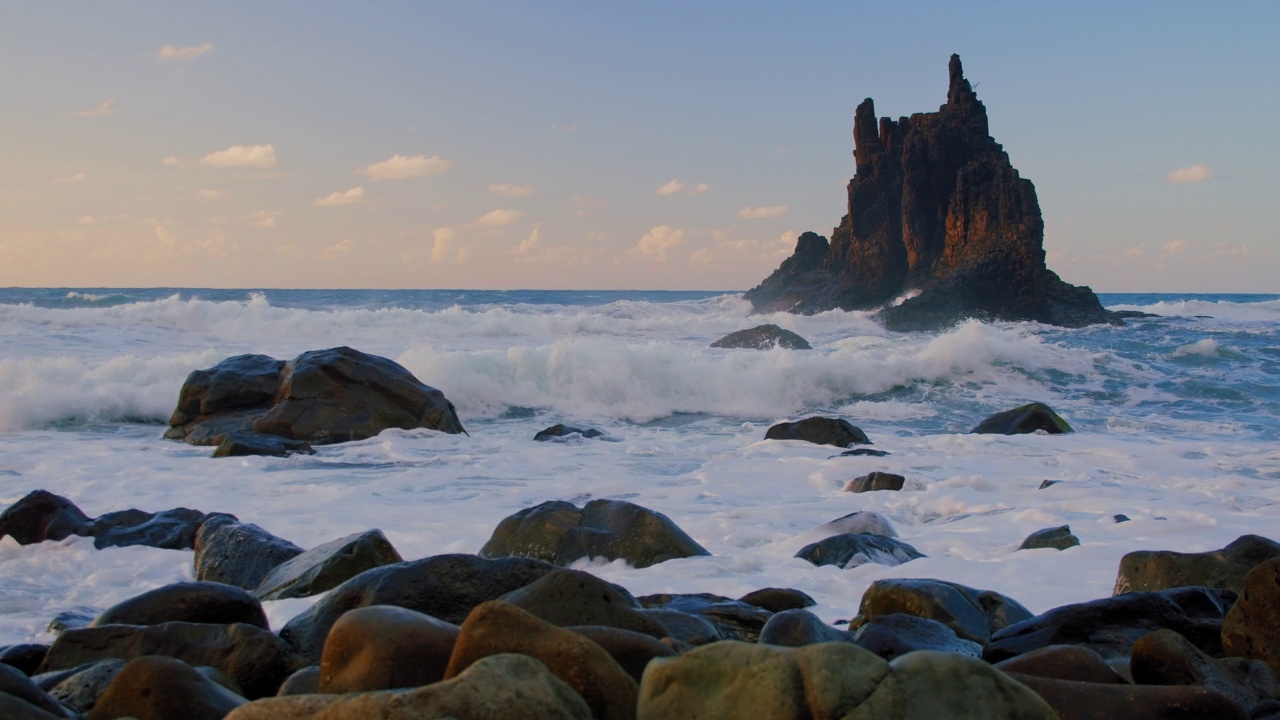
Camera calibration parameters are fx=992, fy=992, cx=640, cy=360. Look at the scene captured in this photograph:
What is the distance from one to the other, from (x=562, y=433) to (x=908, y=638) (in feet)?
27.0

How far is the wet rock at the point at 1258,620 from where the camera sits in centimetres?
319

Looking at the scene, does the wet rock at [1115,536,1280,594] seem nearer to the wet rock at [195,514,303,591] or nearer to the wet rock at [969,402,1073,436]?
the wet rock at [195,514,303,591]

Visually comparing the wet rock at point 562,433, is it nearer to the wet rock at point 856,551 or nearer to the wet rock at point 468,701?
the wet rock at point 856,551

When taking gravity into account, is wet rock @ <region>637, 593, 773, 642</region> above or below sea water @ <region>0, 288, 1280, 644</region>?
above

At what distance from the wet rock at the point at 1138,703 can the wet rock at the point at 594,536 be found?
3303 mm

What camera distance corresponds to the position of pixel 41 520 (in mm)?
6156

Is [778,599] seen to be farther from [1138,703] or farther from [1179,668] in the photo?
[1138,703]

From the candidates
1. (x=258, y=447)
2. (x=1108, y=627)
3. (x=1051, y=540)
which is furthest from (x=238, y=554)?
(x=1051, y=540)

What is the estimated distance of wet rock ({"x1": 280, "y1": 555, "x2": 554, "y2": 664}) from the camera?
367 cm

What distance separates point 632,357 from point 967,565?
10868mm

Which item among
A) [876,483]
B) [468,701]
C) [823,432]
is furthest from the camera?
[823,432]

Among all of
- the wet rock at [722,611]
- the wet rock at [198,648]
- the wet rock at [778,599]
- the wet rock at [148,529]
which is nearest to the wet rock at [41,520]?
the wet rock at [148,529]

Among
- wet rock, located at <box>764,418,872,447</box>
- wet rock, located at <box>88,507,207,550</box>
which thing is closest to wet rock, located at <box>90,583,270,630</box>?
wet rock, located at <box>88,507,207,550</box>

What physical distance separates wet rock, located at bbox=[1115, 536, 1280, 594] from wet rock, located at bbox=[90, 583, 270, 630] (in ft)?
12.7
